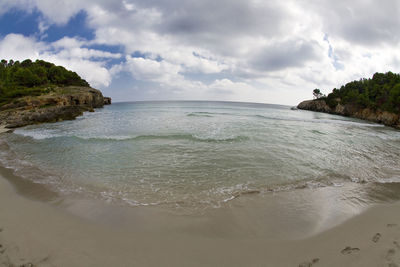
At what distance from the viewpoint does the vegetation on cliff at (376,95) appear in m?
37.3

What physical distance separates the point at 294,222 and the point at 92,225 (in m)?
5.73

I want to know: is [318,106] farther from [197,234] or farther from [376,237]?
[197,234]

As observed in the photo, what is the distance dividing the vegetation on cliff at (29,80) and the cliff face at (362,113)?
3150 inches

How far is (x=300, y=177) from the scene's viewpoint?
7.99 metres

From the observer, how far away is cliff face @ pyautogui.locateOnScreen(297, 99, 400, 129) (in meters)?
36.6

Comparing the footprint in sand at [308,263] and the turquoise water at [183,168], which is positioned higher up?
the turquoise water at [183,168]

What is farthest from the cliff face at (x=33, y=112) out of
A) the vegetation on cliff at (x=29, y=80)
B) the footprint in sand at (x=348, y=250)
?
the footprint in sand at (x=348, y=250)

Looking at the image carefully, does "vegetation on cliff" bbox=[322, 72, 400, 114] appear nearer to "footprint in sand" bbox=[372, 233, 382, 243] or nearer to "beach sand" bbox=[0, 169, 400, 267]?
"footprint in sand" bbox=[372, 233, 382, 243]

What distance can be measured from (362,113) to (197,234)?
7195 cm

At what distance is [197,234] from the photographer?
14.2 feet

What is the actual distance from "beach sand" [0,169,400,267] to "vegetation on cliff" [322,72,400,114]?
48.4 meters

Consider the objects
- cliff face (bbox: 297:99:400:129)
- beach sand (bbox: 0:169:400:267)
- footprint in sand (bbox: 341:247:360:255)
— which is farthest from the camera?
cliff face (bbox: 297:99:400:129)

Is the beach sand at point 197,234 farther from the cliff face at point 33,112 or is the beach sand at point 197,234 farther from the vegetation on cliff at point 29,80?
the vegetation on cliff at point 29,80

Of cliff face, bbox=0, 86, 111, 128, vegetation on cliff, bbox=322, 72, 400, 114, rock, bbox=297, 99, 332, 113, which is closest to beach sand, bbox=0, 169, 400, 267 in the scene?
cliff face, bbox=0, 86, 111, 128
